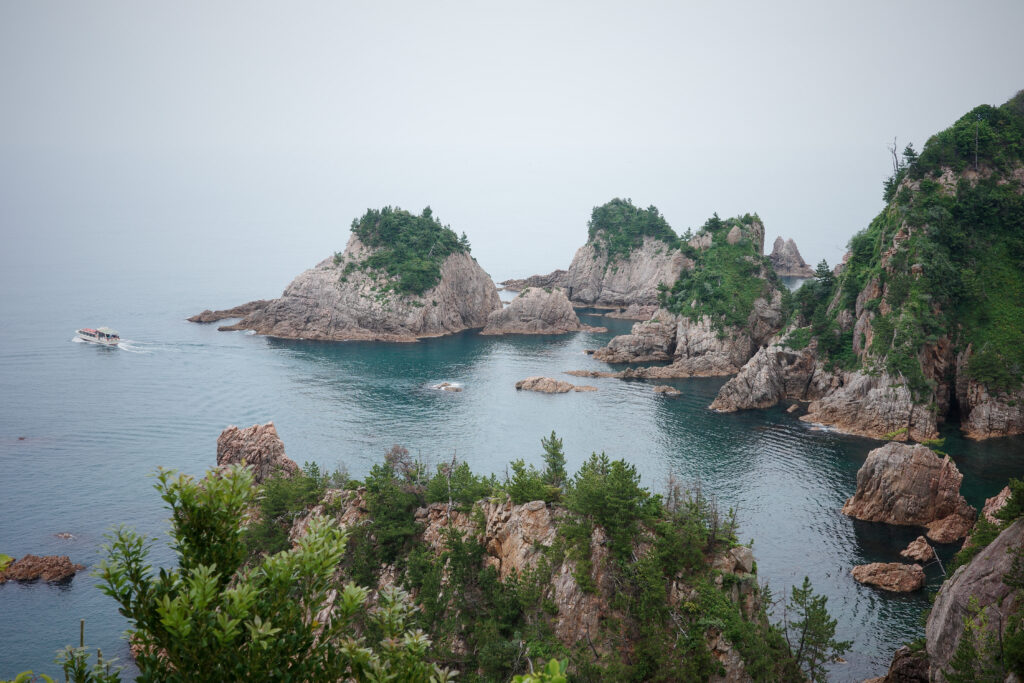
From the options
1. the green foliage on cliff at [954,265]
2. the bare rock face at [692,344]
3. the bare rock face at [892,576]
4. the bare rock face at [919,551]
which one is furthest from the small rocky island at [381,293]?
the bare rock face at [892,576]

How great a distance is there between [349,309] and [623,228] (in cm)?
6866

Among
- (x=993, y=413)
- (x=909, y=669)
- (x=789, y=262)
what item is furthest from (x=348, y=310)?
(x=789, y=262)

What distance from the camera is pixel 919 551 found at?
1726 inches

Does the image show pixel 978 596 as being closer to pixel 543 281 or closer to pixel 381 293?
pixel 381 293

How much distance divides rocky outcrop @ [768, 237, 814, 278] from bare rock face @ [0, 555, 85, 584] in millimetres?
181741

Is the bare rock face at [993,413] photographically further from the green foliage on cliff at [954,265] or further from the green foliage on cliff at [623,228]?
the green foliage on cliff at [623,228]

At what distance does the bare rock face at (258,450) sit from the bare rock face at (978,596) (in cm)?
4161

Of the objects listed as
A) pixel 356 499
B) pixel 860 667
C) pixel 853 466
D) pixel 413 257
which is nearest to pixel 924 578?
pixel 860 667

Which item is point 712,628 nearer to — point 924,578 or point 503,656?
point 503,656

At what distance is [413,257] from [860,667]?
336ft

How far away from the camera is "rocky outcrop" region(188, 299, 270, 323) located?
12622 cm

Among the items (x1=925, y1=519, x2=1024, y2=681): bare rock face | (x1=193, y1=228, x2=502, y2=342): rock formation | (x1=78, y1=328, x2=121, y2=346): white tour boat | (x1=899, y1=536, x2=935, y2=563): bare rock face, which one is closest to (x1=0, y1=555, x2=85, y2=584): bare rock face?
(x1=925, y1=519, x2=1024, y2=681): bare rock face

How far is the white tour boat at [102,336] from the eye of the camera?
103875mm

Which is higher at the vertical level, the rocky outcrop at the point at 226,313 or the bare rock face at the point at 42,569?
the rocky outcrop at the point at 226,313
